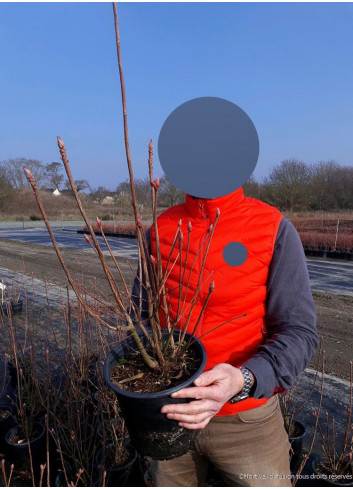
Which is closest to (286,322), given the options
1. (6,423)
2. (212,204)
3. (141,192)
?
(212,204)

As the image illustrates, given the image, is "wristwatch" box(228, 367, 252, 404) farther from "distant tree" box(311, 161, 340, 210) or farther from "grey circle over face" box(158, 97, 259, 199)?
"distant tree" box(311, 161, 340, 210)

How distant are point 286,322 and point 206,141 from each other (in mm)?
631

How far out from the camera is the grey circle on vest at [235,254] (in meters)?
1.19

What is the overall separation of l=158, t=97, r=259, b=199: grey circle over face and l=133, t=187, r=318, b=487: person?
0.51 feet

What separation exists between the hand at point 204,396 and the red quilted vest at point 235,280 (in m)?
0.21

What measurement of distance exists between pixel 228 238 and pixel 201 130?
388 mm

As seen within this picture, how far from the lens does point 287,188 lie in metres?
22.9

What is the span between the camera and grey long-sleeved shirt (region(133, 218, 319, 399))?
108 centimetres

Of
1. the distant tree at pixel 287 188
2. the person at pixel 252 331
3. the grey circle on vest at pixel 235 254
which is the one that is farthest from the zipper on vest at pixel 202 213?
the distant tree at pixel 287 188

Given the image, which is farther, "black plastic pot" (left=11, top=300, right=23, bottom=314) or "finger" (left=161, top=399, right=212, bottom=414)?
"black plastic pot" (left=11, top=300, right=23, bottom=314)

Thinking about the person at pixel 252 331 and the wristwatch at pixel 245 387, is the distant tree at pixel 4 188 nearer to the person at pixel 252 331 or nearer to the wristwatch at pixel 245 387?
the person at pixel 252 331

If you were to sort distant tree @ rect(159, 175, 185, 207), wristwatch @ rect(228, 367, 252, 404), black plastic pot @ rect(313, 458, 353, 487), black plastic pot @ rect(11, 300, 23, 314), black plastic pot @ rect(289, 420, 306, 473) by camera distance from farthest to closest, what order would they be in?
distant tree @ rect(159, 175, 185, 207) → black plastic pot @ rect(11, 300, 23, 314) → black plastic pot @ rect(289, 420, 306, 473) → black plastic pot @ rect(313, 458, 353, 487) → wristwatch @ rect(228, 367, 252, 404)

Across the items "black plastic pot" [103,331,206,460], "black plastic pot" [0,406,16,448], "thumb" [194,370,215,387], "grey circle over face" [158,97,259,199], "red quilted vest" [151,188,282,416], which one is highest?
"grey circle over face" [158,97,259,199]

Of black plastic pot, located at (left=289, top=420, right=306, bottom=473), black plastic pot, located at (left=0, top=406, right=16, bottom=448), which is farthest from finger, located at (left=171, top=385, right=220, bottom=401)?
black plastic pot, located at (left=0, top=406, right=16, bottom=448)
